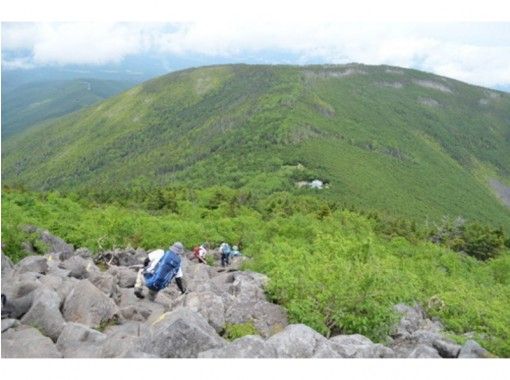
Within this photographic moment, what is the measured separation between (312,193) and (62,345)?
449 ft

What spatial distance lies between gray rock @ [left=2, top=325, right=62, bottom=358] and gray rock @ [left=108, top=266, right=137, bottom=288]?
783 centimetres

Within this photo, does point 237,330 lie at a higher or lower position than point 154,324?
lower

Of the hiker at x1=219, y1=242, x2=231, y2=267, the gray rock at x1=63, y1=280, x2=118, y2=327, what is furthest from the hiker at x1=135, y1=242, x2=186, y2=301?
the hiker at x1=219, y1=242, x2=231, y2=267

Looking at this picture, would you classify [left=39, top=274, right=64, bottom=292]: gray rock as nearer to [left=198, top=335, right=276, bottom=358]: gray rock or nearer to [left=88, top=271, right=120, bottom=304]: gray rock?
[left=88, top=271, right=120, bottom=304]: gray rock

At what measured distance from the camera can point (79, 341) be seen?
Answer: 49.4 ft

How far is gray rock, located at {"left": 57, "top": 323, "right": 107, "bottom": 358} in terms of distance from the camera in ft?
46.4

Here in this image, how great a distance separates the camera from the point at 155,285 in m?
20.1

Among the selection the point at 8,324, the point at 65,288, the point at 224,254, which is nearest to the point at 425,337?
the point at 65,288

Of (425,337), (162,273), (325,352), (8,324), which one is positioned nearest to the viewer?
(325,352)

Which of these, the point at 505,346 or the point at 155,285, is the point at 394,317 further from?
the point at 155,285

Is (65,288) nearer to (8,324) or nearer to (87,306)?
(87,306)

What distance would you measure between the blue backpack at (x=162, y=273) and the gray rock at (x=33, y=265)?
4.41 m

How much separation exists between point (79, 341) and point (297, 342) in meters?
5.81

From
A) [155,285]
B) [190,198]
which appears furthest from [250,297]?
[190,198]
